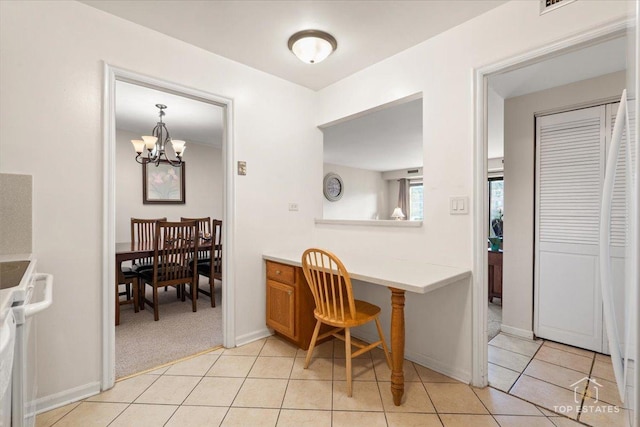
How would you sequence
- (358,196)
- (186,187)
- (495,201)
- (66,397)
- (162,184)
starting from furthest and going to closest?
(358,196), (495,201), (186,187), (162,184), (66,397)

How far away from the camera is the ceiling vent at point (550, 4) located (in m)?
1.53

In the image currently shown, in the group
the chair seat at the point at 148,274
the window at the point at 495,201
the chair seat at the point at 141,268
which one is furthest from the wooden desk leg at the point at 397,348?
the window at the point at 495,201

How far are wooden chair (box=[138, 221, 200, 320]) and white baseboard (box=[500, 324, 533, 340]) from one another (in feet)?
10.0

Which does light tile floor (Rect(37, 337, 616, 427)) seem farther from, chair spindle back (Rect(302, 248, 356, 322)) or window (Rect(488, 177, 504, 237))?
window (Rect(488, 177, 504, 237))

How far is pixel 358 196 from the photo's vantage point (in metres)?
7.93

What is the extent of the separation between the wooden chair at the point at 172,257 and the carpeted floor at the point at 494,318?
294 centimetres

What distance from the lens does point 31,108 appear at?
1590mm

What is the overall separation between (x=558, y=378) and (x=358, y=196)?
20.4 ft

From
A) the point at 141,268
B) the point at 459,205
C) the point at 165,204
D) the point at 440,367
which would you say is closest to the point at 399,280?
the point at 459,205

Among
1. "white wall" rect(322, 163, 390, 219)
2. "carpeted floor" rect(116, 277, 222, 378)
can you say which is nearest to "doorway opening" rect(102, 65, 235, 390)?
"carpeted floor" rect(116, 277, 222, 378)

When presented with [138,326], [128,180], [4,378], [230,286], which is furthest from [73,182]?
[128,180]

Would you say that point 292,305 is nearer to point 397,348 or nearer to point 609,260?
point 397,348

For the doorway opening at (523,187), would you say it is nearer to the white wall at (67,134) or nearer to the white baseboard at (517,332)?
the white baseboard at (517,332)

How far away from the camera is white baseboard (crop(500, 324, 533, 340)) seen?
Answer: 255 centimetres
